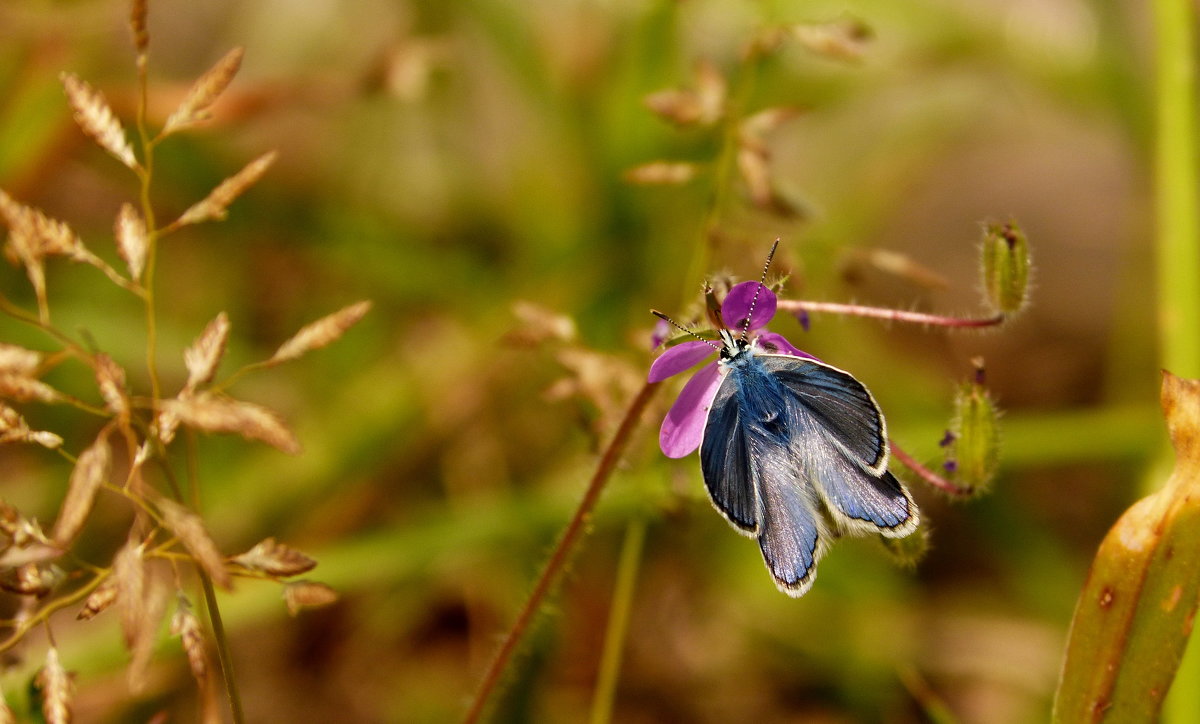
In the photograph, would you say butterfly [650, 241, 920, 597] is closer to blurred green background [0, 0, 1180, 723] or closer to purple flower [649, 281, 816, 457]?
purple flower [649, 281, 816, 457]

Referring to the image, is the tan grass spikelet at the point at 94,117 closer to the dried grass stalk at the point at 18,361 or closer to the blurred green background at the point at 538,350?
the dried grass stalk at the point at 18,361

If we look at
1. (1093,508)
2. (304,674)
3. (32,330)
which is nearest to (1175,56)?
(1093,508)

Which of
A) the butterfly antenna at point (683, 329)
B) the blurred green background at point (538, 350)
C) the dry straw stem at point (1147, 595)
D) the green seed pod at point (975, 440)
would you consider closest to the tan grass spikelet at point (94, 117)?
the butterfly antenna at point (683, 329)

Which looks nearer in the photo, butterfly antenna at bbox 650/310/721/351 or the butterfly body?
the butterfly body

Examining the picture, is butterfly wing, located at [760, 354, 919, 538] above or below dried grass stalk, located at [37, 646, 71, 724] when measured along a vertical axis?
above

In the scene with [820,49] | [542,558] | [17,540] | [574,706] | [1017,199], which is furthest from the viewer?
[1017,199]

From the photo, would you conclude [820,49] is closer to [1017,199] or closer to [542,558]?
[542,558]

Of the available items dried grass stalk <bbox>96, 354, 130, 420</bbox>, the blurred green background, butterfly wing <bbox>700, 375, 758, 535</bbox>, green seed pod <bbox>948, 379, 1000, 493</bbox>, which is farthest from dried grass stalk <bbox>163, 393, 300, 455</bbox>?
the blurred green background
